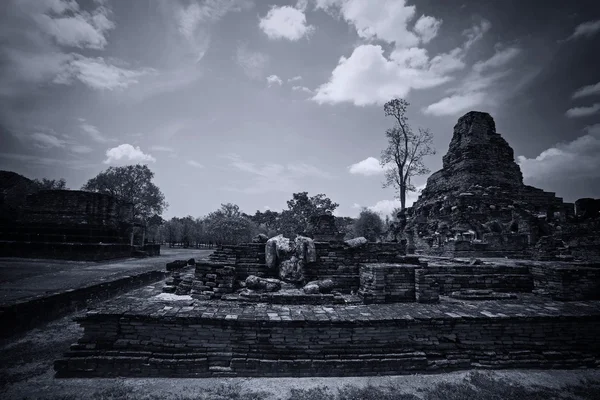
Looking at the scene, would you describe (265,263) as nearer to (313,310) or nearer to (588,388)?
(313,310)

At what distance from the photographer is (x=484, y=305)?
5035mm

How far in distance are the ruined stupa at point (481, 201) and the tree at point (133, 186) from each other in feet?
105

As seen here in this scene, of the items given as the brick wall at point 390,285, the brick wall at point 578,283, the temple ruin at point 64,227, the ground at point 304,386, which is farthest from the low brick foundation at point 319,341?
the temple ruin at point 64,227

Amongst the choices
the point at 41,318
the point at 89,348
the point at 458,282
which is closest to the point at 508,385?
the point at 458,282

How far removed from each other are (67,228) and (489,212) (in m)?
26.5

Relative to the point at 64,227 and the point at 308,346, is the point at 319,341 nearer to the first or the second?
the point at 308,346

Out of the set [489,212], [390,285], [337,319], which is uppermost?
[489,212]

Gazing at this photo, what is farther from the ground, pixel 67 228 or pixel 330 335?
pixel 67 228

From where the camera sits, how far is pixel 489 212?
63.0 ft

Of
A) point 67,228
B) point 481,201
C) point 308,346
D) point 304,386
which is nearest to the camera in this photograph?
point 304,386

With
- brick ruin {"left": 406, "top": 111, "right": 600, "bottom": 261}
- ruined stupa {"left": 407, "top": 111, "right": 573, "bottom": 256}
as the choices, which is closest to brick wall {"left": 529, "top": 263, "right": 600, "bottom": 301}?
brick ruin {"left": 406, "top": 111, "right": 600, "bottom": 261}

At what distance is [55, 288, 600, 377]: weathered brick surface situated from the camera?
12.7 feet

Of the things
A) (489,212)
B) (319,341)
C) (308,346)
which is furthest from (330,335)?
(489,212)

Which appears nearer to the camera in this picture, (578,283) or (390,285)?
(390,285)
